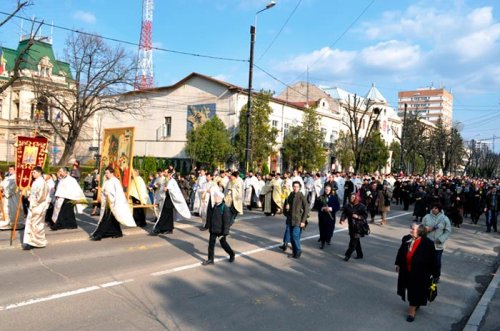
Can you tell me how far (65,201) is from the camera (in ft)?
39.3

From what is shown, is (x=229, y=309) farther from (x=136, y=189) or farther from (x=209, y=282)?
(x=136, y=189)

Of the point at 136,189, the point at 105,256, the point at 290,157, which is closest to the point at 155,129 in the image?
the point at 290,157

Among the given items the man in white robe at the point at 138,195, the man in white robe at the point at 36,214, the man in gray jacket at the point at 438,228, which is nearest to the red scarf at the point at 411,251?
the man in gray jacket at the point at 438,228

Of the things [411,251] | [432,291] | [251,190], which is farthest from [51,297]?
[251,190]

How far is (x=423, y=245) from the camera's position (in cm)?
619

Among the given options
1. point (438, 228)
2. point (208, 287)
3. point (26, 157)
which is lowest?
point (208, 287)

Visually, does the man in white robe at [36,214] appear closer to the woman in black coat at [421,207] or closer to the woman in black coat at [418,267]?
the woman in black coat at [418,267]

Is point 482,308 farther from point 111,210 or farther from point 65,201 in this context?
point 65,201

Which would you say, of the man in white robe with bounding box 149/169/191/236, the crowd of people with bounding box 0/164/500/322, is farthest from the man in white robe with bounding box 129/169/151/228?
the man in white robe with bounding box 149/169/191/236

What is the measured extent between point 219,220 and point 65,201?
17.6 feet

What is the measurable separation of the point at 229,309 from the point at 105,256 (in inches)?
154

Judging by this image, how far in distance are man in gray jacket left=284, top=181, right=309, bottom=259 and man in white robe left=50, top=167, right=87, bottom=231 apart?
230 inches

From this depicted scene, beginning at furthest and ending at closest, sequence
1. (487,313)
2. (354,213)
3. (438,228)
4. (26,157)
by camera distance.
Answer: (26,157), (354,213), (438,228), (487,313)

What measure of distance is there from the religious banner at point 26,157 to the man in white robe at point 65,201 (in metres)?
0.97
